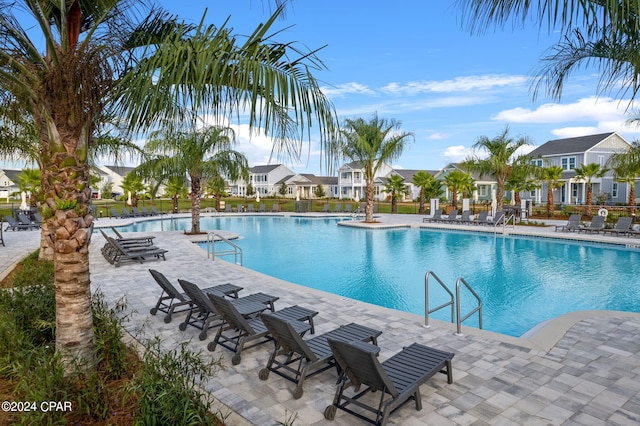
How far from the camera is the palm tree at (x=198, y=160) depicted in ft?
61.8

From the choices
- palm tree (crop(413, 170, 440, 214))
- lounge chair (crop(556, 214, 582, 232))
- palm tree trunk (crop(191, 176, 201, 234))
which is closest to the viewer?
palm tree trunk (crop(191, 176, 201, 234))

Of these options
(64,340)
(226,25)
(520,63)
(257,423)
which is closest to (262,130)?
(226,25)

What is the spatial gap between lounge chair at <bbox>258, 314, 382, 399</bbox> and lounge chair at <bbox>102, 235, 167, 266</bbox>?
8971 mm

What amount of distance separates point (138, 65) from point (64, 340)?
3089 mm

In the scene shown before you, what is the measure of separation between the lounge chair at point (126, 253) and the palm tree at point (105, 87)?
8552 millimetres

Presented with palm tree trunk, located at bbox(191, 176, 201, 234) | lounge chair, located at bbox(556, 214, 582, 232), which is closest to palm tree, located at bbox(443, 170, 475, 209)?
lounge chair, located at bbox(556, 214, 582, 232)

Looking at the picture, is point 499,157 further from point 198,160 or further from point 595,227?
point 198,160

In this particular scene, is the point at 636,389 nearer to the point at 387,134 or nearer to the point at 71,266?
the point at 71,266

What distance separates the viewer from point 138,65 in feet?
13.0

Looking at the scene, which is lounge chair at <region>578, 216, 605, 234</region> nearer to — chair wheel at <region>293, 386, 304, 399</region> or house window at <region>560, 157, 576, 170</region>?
chair wheel at <region>293, 386, 304, 399</region>

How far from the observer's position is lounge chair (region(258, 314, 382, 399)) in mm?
4648

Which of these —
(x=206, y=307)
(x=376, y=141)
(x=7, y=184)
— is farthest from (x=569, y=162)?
(x=7, y=184)

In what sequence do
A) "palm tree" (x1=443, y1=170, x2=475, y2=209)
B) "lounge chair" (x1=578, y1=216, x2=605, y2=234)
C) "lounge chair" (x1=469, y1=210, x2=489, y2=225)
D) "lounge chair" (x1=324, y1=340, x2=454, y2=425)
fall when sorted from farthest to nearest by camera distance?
"palm tree" (x1=443, y1=170, x2=475, y2=209)
"lounge chair" (x1=469, y1=210, x2=489, y2=225)
"lounge chair" (x1=578, y1=216, x2=605, y2=234)
"lounge chair" (x1=324, y1=340, x2=454, y2=425)

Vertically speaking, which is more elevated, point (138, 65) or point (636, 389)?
point (138, 65)
